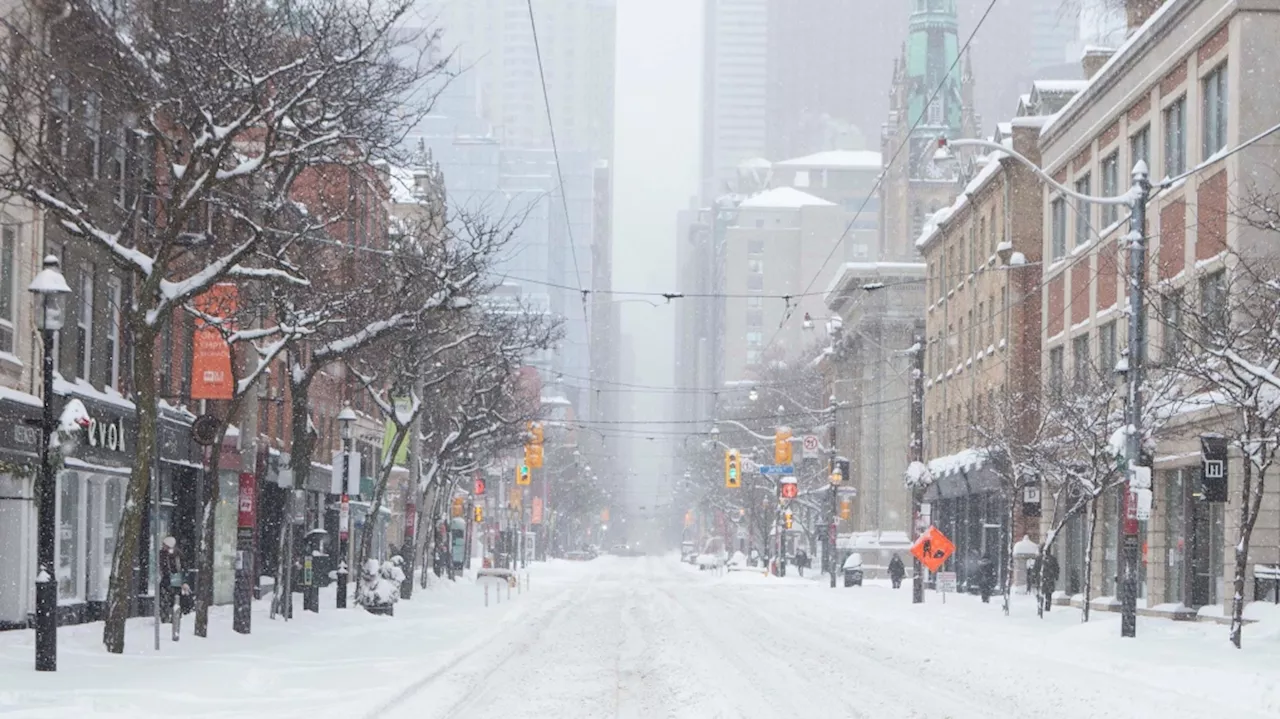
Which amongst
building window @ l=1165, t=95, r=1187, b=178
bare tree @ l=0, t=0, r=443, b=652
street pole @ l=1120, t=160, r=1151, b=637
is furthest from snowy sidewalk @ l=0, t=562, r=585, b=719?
building window @ l=1165, t=95, r=1187, b=178

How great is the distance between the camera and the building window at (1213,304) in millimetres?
24891

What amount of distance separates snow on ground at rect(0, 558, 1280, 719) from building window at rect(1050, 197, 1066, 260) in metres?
14.5

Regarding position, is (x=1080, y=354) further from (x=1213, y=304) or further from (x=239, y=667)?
(x=239, y=667)

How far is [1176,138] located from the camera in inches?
1500

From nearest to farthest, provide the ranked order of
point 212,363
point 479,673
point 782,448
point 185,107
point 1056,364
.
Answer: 1. point 479,673
2. point 185,107
3. point 212,363
4. point 1056,364
5. point 782,448

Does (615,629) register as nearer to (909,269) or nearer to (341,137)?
(341,137)

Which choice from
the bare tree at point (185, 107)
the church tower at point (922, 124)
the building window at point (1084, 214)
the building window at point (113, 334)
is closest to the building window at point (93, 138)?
the bare tree at point (185, 107)

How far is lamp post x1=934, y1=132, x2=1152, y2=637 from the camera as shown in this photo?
1078 inches

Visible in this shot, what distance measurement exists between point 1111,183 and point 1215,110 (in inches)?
338

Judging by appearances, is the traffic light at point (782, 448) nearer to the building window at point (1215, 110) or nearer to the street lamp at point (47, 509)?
the building window at point (1215, 110)

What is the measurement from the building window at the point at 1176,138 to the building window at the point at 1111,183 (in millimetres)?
4067

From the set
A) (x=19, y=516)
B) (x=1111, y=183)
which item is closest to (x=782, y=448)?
(x=1111, y=183)

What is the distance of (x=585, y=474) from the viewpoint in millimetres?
157500

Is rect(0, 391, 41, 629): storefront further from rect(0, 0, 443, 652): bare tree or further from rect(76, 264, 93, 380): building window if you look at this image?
rect(0, 0, 443, 652): bare tree
